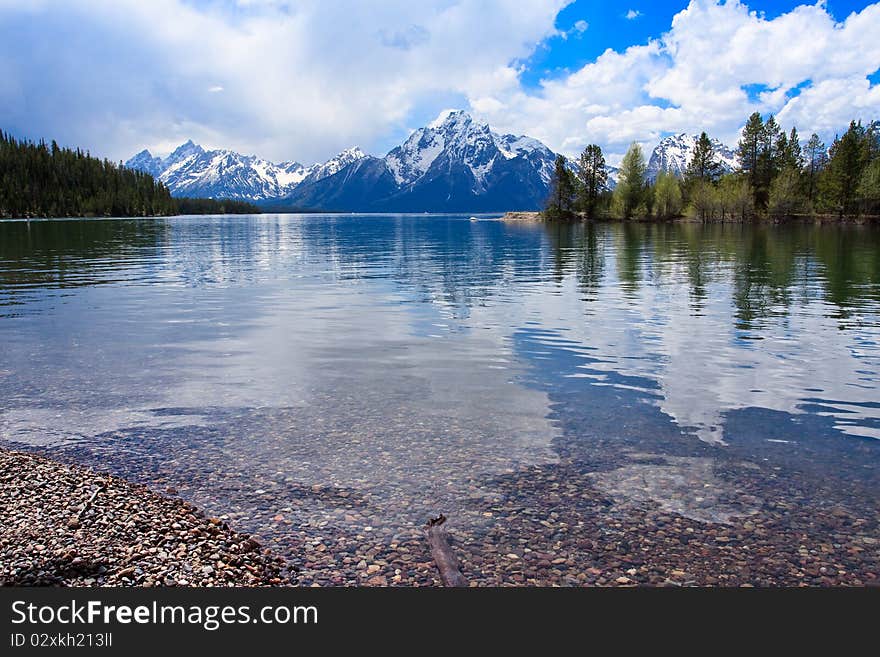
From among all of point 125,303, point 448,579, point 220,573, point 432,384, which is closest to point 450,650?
point 448,579

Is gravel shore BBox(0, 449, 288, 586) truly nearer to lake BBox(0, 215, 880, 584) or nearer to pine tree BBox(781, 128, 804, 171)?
lake BBox(0, 215, 880, 584)

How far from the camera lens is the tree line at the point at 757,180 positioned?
15388cm

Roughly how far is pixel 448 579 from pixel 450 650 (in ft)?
5.58

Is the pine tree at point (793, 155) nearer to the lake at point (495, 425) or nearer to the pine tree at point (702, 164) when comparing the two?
the pine tree at point (702, 164)

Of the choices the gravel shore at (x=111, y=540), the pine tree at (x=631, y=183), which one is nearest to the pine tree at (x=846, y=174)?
the pine tree at (x=631, y=183)

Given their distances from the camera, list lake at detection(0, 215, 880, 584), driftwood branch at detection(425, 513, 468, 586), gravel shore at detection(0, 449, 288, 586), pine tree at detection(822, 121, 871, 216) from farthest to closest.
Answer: pine tree at detection(822, 121, 871, 216) < lake at detection(0, 215, 880, 584) < driftwood branch at detection(425, 513, 468, 586) < gravel shore at detection(0, 449, 288, 586)

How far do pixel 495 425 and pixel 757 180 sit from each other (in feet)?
639

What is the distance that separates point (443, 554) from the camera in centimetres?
934

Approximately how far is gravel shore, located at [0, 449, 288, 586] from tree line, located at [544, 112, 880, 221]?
6873 inches

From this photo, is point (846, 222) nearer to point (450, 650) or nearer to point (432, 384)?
point (432, 384)

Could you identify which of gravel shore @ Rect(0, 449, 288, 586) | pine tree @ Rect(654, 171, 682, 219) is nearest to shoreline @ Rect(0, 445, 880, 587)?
gravel shore @ Rect(0, 449, 288, 586)

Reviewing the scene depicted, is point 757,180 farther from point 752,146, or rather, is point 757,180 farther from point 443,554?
point 443,554

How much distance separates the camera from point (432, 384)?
19.3 metres

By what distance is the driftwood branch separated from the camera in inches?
345
